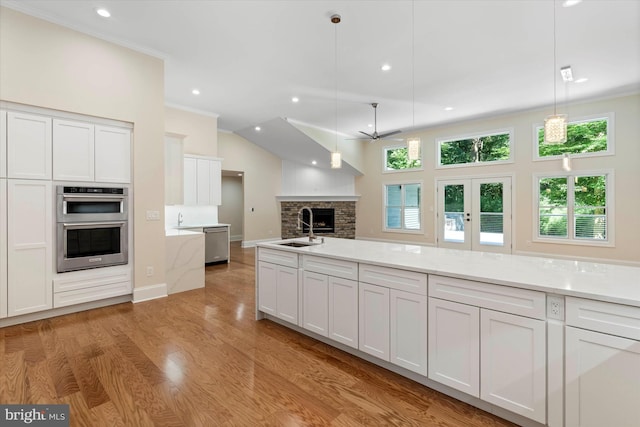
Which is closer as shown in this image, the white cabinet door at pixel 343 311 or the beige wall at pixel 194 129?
the white cabinet door at pixel 343 311

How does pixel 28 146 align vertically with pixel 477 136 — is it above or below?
below

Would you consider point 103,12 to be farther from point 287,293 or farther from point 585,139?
point 585,139

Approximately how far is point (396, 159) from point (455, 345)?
7.63m

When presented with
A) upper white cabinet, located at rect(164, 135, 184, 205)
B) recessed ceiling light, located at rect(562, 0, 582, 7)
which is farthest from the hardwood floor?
recessed ceiling light, located at rect(562, 0, 582, 7)

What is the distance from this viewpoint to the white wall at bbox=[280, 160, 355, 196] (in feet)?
31.8

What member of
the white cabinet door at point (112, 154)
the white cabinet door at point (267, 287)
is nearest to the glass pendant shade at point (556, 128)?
the white cabinet door at point (267, 287)

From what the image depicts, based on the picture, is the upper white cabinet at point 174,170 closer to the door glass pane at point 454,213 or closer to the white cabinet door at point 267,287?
the white cabinet door at point 267,287

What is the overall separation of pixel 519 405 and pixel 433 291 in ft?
2.47

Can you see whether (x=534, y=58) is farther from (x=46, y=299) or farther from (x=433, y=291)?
(x=46, y=299)

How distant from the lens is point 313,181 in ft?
32.0

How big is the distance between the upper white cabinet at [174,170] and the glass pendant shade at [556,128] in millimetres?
6013

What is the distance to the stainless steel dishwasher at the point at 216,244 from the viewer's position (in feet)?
20.9

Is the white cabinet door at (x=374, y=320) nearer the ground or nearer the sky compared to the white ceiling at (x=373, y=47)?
nearer the ground

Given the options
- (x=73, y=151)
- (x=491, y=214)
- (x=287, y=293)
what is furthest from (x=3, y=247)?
(x=491, y=214)
